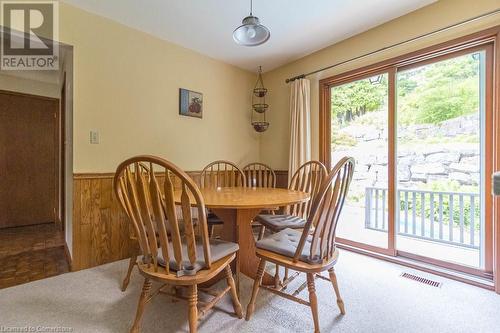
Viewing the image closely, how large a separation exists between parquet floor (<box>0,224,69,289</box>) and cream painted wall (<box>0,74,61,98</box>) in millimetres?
1949

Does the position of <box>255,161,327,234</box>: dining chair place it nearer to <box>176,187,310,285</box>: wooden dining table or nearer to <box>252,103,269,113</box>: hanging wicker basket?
<box>176,187,310,285</box>: wooden dining table

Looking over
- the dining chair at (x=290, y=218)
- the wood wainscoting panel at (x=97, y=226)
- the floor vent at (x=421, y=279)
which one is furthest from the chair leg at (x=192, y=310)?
the floor vent at (x=421, y=279)

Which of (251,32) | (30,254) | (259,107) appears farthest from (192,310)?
(259,107)

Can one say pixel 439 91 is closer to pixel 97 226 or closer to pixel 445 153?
pixel 445 153

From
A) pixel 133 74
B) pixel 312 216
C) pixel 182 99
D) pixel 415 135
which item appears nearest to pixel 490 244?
pixel 415 135

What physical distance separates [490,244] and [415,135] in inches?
42.8

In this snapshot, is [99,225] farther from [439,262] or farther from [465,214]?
[465,214]

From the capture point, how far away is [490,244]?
72.7 inches

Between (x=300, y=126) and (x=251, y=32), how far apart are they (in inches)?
57.2

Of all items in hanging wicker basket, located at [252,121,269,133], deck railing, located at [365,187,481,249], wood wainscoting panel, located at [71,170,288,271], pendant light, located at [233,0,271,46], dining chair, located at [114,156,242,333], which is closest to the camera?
dining chair, located at [114,156,242,333]

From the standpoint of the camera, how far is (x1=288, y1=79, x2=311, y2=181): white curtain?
9.52ft

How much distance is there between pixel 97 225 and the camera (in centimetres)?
220

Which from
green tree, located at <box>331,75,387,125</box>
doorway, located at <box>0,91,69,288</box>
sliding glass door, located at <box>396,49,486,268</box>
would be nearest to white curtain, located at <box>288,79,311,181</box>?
green tree, located at <box>331,75,387,125</box>

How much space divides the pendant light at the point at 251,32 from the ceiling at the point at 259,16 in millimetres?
547
